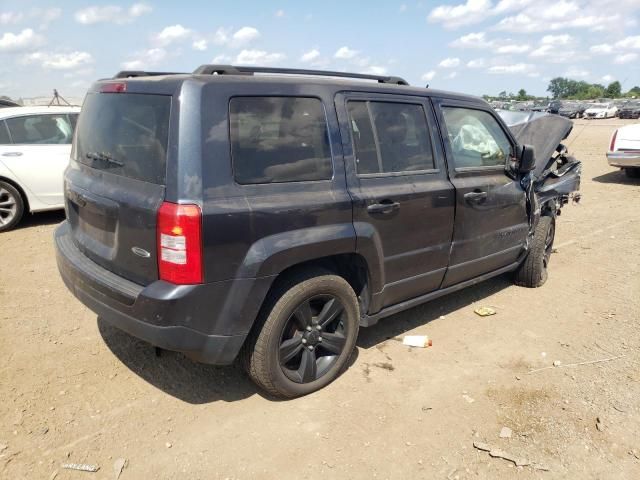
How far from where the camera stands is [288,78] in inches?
117

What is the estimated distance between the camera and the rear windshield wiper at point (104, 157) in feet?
9.35

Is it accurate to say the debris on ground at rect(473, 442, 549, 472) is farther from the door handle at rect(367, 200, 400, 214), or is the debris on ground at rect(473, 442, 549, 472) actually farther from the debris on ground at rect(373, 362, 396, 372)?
the door handle at rect(367, 200, 400, 214)

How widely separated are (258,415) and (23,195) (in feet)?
18.1

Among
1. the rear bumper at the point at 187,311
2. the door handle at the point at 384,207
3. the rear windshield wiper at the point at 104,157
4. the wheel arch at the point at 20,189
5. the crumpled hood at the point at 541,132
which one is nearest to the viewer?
the rear bumper at the point at 187,311

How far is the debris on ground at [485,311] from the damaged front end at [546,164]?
3.02 feet

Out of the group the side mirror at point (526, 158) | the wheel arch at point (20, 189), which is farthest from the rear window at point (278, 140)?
the wheel arch at point (20, 189)

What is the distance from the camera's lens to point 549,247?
5449 mm

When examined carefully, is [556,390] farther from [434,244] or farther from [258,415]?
[258,415]

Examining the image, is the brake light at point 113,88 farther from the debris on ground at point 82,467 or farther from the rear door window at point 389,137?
the debris on ground at point 82,467

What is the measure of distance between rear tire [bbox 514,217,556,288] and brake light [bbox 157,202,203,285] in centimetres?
365

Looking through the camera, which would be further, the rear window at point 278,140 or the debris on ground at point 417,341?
the debris on ground at point 417,341

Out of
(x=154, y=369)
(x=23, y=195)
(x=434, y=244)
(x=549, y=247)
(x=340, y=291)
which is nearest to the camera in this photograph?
(x=340, y=291)

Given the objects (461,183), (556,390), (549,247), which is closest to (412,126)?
(461,183)

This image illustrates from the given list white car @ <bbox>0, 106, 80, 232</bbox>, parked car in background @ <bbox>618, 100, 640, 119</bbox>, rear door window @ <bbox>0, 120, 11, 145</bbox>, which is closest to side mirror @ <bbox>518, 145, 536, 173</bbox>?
white car @ <bbox>0, 106, 80, 232</bbox>
